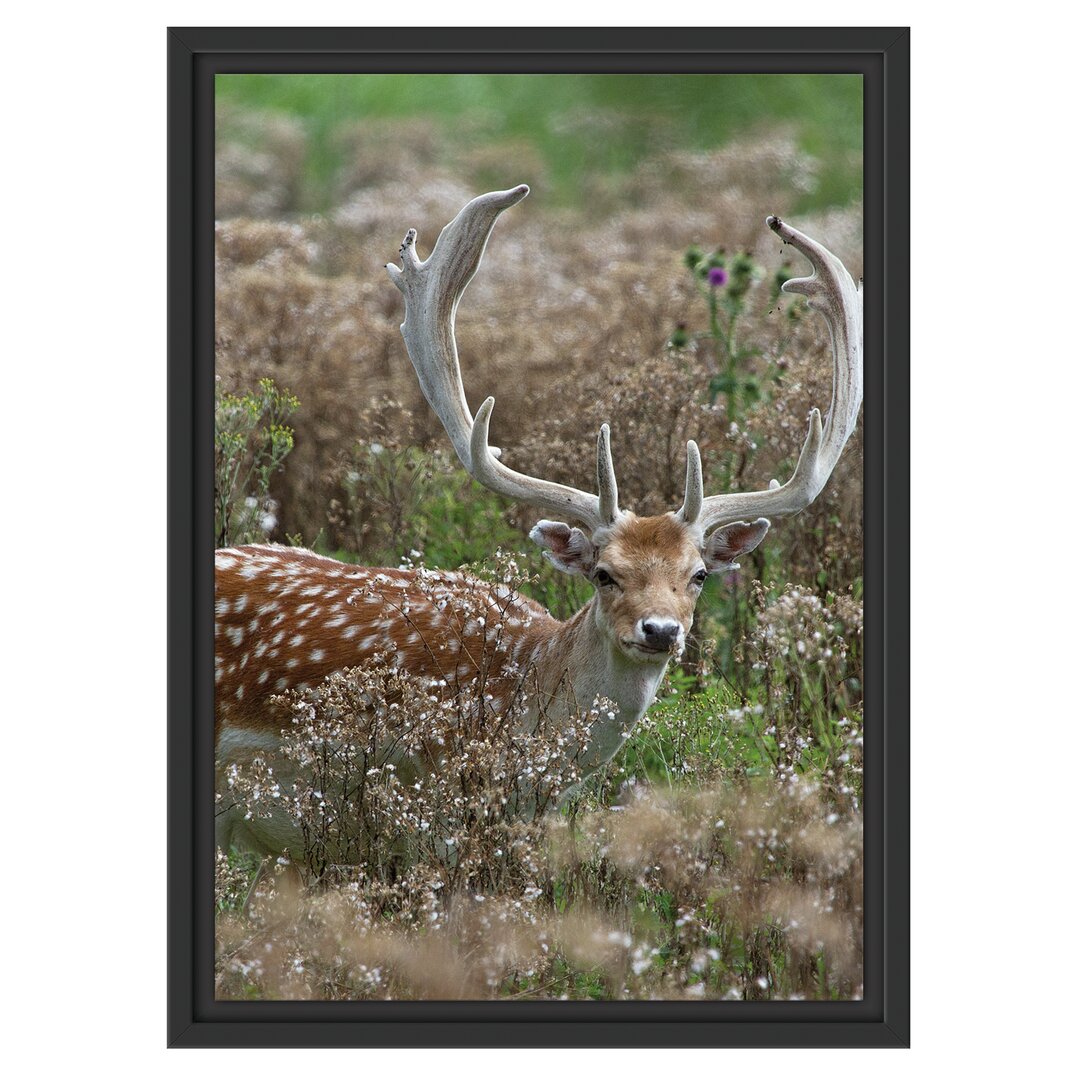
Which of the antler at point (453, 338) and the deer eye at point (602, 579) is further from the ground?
the antler at point (453, 338)

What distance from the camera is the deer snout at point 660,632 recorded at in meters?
4.61

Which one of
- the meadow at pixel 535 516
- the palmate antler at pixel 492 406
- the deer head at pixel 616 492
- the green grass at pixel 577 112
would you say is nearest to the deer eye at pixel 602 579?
the deer head at pixel 616 492

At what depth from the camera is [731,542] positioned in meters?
5.09

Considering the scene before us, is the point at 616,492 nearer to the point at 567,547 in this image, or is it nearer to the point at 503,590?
the point at 567,547

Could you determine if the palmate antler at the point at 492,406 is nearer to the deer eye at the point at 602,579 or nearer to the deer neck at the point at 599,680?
the deer eye at the point at 602,579

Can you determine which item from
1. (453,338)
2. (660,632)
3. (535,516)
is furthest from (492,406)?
(535,516)

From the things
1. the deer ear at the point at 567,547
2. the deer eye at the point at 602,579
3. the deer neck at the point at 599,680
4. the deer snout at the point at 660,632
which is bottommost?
the deer neck at the point at 599,680

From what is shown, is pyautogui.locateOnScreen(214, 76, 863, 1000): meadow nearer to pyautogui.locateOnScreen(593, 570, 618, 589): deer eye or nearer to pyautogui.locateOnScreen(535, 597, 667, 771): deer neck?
pyautogui.locateOnScreen(535, 597, 667, 771): deer neck

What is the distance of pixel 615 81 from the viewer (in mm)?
12820

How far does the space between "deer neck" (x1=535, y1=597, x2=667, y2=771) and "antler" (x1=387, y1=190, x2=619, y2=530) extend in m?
0.37

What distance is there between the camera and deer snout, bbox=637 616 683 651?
4.61 meters
